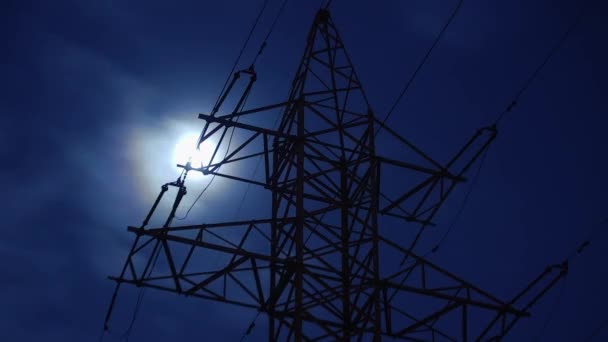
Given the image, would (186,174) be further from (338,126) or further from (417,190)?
(417,190)

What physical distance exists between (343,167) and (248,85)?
367 cm

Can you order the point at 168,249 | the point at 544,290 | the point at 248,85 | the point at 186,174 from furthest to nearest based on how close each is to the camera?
the point at 248,85, the point at 186,174, the point at 544,290, the point at 168,249

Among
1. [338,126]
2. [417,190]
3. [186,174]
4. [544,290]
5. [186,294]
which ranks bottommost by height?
[186,294]

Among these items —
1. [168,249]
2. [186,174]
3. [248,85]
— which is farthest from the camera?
[248,85]

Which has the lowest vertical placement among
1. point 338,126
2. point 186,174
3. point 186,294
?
point 186,294

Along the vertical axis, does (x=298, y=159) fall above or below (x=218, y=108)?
below

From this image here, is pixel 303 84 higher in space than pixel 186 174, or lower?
higher

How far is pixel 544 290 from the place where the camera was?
50.9 feet

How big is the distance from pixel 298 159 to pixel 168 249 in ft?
14.1

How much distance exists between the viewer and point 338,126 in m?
18.4

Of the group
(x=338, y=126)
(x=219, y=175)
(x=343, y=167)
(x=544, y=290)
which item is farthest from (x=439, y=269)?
(x=219, y=175)

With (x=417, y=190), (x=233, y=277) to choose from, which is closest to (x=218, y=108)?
(x=233, y=277)

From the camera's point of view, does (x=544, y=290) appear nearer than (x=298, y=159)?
Yes

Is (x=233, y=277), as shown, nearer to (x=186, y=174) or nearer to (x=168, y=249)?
(x=168, y=249)
